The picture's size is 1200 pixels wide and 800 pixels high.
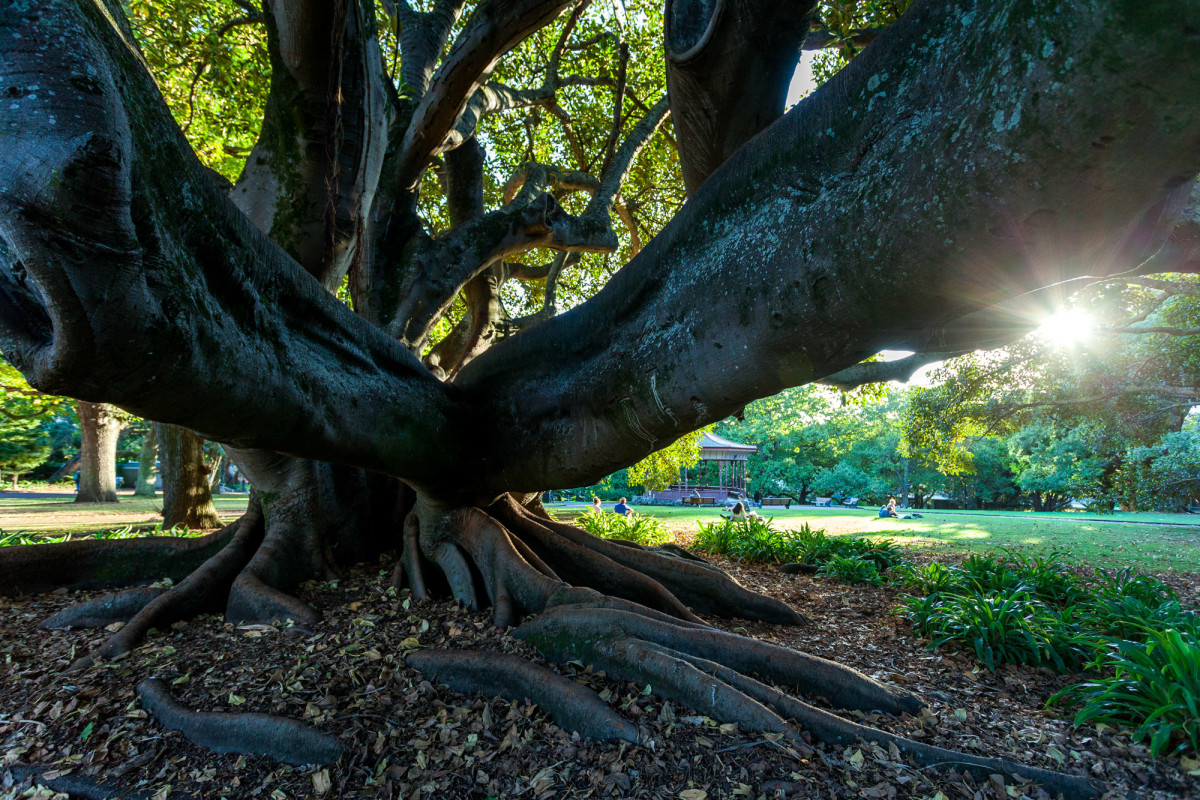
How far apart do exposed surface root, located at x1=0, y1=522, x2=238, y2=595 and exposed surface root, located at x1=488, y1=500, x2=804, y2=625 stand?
2626 mm

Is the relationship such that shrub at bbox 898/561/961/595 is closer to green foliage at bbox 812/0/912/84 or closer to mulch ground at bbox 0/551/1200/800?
mulch ground at bbox 0/551/1200/800

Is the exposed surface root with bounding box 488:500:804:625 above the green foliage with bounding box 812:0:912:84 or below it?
below

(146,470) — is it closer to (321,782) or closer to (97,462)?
(97,462)

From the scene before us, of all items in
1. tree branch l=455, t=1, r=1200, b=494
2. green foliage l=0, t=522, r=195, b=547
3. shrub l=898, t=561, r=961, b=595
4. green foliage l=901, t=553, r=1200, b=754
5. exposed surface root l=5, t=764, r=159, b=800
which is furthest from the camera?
green foliage l=0, t=522, r=195, b=547

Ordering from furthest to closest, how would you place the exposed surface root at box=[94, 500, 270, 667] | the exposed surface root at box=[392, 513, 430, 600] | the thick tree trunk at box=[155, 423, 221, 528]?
the thick tree trunk at box=[155, 423, 221, 528] → the exposed surface root at box=[392, 513, 430, 600] → the exposed surface root at box=[94, 500, 270, 667]

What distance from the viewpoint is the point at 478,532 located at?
13.9 feet

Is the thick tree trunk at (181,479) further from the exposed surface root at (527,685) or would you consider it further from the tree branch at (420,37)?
the exposed surface root at (527,685)

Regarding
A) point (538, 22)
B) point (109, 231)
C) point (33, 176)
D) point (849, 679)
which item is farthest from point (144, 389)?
point (538, 22)

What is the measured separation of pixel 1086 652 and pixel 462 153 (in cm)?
749

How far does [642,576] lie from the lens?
434cm

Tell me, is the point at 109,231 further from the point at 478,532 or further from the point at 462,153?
the point at 462,153

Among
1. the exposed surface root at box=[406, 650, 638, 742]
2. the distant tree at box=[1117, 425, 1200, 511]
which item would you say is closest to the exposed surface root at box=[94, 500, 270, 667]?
the exposed surface root at box=[406, 650, 638, 742]

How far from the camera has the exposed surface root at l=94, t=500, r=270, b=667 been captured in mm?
3133

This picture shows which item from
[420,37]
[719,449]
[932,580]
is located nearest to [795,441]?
[719,449]
